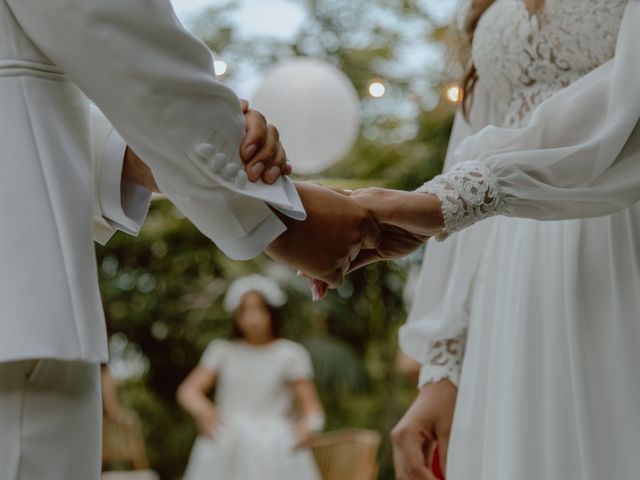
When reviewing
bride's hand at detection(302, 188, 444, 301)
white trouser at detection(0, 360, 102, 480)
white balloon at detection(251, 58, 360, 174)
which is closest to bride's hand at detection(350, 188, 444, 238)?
bride's hand at detection(302, 188, 444, 301)

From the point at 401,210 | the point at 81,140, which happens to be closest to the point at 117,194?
the point at 81,140

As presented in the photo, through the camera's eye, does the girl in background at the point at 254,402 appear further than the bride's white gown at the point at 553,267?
Yes

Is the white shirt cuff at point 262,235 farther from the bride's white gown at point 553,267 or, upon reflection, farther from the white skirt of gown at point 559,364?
the white skirt of gown at point 559,364

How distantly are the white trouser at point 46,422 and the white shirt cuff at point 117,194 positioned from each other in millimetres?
277

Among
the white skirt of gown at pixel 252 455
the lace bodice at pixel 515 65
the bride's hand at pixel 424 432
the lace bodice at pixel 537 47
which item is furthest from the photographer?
the white skirt of gown at pixel 252 455

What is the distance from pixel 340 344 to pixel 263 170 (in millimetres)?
7853

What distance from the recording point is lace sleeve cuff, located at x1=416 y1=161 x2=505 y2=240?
1.61 m

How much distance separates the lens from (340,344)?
30.1 feet

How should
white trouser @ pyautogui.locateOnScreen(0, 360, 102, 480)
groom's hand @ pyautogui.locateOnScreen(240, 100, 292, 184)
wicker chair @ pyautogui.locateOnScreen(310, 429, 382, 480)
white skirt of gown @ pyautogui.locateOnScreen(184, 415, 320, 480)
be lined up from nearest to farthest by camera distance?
white trouser @ pyautogui.locateOnScreen(0, 360, 102, 480), groom's hand @ pyautogui.locateOnScreen(240, 100, 292, 184), wicker chair @ pyautogui.locateOnScreen(310, 429, 382, 480), white skirt of gown @ pyautogui.locateOnScreen(184, 415, 320, 480)

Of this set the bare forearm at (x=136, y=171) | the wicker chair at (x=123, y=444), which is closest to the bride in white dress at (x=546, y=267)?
the bare forearm at (x=136, y=171)

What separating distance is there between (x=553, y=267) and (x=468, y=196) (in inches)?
9.3

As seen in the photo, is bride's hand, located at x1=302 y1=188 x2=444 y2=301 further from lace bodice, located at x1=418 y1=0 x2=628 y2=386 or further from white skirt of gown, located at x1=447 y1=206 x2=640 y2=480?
white skirt of gown, located at x1=447 y1=206 x2=640 y2=480

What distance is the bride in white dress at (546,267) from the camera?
5.29ft

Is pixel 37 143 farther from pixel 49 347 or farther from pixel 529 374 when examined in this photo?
pixel 529 374
